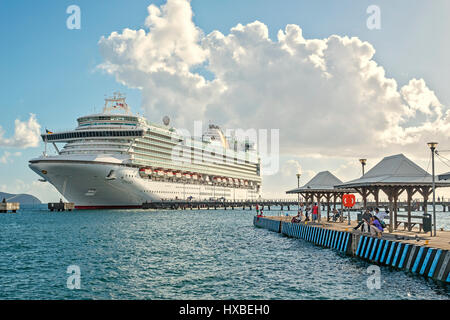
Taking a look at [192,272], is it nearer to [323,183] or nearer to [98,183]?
[323,183]

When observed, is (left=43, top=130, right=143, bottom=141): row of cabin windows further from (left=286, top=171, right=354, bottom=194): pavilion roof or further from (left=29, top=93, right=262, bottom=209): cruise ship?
(left=286, top=171, right=354, bottom=194): pavilion roof

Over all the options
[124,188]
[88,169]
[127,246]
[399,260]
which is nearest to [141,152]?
[124,188]

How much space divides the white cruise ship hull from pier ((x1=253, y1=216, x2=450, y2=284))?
172ft

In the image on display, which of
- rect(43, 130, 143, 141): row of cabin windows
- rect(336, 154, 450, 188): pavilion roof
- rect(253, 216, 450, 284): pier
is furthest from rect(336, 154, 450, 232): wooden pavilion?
rect(43, 130, 143, 141): row of cabin windows

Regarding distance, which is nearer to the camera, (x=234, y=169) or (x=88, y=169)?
(x=88, y=169)

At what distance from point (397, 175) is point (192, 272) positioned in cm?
1423

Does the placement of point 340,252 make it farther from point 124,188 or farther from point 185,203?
point 185,203

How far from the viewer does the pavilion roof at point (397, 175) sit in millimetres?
26031

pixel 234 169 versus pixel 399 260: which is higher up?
pixel 234 169

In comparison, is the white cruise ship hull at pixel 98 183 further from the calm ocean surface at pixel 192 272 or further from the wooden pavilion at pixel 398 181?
the wooden pavilion at pixel 398 181

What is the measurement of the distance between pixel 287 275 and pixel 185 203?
80.7m

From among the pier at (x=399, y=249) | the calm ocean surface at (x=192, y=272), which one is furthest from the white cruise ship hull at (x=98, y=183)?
the pier at (x=399, y=249)

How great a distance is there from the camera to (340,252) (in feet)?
89.6

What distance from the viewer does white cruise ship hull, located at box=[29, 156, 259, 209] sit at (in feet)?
243
